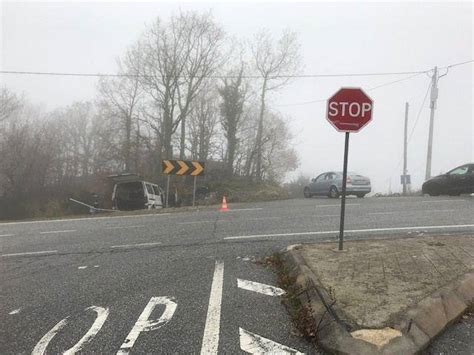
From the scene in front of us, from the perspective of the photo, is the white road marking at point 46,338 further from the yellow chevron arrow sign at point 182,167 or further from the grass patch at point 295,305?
the yellow chevron arrow sign at point 182,167

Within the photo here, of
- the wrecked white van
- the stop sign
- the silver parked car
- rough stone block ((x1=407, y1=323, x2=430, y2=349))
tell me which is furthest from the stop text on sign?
the wrecked white van

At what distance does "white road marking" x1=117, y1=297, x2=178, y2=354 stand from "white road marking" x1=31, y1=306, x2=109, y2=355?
1.26ft

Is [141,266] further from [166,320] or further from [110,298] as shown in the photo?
[166,320]

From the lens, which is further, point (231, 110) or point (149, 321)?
point (231, 110)

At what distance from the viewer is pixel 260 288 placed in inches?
232

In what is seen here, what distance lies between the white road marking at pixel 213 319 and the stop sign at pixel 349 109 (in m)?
3.01

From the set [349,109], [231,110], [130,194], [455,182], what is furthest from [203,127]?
[349,109]

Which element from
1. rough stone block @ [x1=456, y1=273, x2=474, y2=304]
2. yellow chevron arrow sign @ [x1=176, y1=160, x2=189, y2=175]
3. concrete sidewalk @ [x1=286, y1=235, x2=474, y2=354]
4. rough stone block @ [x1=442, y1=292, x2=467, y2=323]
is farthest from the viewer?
yellow chevron arrow sign @ [x1=176, y1=160, x2=189, y2=175]

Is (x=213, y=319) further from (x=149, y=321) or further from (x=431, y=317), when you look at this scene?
(x=431, y=317)

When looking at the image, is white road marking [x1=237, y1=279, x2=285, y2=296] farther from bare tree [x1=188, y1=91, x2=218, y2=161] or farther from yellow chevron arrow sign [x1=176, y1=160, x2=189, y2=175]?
bare tree [x1=188, y1=91, x2=218, y2=161]

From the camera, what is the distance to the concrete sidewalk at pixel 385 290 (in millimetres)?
4031

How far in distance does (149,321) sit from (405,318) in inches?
103

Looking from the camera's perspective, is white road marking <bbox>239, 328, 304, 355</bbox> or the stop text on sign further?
the stop text on sign

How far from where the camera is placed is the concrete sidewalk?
403cm
